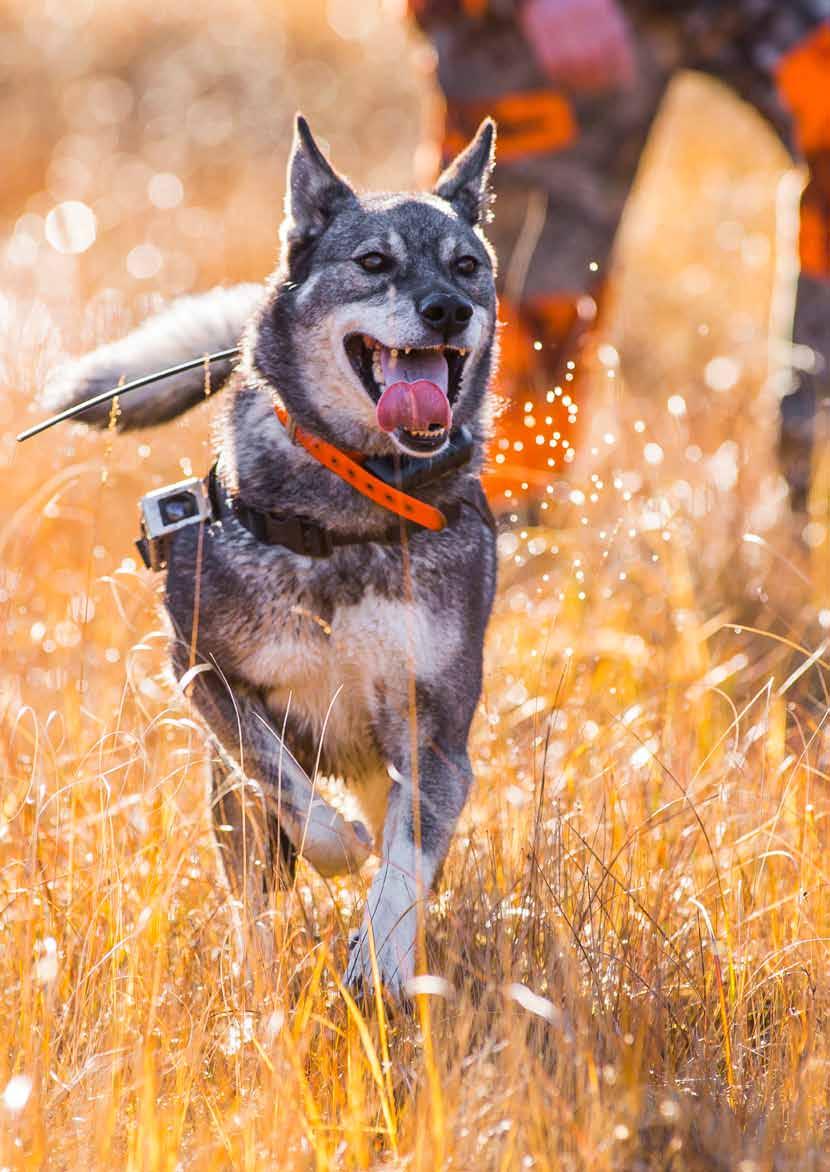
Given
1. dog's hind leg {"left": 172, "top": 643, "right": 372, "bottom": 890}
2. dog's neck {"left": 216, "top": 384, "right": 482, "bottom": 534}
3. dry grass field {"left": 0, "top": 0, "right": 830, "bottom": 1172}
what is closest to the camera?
dry grass field {"left": 0, "top": 0, "right": 830, "bottom": 1172}

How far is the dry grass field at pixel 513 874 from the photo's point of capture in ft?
7.62

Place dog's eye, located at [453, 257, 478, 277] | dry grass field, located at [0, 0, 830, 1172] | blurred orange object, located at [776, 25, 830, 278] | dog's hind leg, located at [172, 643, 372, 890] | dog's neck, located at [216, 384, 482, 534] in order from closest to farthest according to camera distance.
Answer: dry grass field, located at [0, 0, 830, 1172] < dog's hind leg, located at [172, 643, 372, 890] < dog's neck, located at [216, 384, 482, 534] < dog's eye, located at [453, 257, 478, 277] < blurred orange object, located at [776, 25, 830, 278]

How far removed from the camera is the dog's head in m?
3.05

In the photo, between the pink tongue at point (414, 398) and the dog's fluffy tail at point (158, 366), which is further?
the dog's fluffy tail at point (158, 366)

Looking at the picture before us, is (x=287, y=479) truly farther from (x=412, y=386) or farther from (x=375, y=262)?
(x=375, y=262)

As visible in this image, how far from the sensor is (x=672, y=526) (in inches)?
183

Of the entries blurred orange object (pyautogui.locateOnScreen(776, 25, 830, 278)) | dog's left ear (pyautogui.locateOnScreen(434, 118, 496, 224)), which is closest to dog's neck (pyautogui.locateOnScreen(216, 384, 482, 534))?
dog's left ear (pyautogui.locateOnScreen(434, 118, 496, 224))

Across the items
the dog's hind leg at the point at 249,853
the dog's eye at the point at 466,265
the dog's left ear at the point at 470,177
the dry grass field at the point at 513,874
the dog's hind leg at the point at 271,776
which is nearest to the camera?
the dry grass field at the point at 513,874

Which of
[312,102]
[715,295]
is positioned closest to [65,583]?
[715,295]

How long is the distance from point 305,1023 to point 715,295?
761 cm

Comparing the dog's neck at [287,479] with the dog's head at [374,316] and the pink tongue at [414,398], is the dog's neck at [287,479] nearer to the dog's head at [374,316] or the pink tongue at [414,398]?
the dog's head at [374,316]

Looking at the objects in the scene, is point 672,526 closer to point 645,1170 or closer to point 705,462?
point 705,462

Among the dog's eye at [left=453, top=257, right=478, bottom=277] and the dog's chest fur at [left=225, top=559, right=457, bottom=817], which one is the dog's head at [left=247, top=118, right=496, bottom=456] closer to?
the dog's eye at [left=453, top=257, right=478, bottom=277]

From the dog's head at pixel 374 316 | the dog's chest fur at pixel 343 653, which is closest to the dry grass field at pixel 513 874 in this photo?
the dog's chest fur at pixel 343 653
